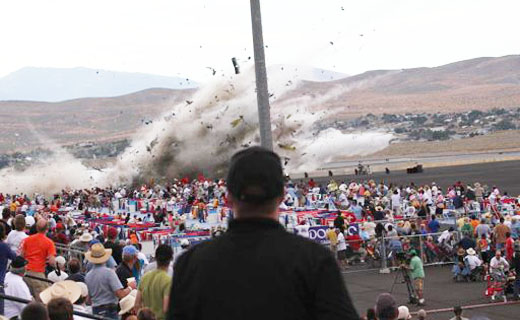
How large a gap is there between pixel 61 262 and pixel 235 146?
55.1 meters

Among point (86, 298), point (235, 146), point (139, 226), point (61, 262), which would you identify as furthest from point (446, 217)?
point (235, 146)

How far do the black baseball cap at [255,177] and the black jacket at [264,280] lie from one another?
0.10 m

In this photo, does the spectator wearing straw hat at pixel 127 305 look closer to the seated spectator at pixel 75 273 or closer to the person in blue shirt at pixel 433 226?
the seated spectator at pixel 75 273

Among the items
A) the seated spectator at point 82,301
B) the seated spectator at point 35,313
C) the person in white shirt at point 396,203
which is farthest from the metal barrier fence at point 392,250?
the seated spectator at point 35,313

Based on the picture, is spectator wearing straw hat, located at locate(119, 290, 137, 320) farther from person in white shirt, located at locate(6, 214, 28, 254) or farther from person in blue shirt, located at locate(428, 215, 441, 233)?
person in blue shirt, located at locate(428, 215, 441, 233)

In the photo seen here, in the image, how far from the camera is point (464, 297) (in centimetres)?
1852

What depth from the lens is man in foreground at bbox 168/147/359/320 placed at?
3.04 metres

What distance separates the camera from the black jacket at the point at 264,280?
303 centimetres

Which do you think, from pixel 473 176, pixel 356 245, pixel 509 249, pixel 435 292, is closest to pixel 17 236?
pixel 435 292

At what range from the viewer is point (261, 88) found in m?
10.1

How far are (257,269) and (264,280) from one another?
0.15ft

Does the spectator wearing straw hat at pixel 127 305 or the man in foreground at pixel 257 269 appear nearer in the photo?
the man in foreground at pixel 257 269

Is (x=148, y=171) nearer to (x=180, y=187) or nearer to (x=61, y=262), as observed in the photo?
(x=180, y=187)

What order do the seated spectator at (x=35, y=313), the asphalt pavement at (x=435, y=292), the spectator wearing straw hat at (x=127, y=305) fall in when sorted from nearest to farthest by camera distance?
the seated spectator at (x=35, y=313) → the spectator wearing straw hat at (x=127, y=305) → the asphalt pavement at (x=435, y=292)
